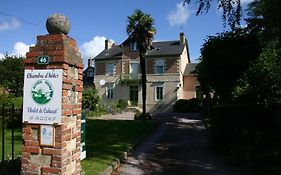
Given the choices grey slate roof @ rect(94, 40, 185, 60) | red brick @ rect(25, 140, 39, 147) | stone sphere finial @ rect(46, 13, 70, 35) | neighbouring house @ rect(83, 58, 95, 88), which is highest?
grey slate roof @ rect(94, 40, 185, 60)

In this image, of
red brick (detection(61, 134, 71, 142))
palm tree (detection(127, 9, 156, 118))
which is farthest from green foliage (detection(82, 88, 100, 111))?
red brick (detection(61, 134, 71, 142))

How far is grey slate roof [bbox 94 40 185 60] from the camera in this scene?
4388 cm

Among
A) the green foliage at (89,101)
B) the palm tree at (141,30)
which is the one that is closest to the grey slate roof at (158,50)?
the green foliage at (89,101)

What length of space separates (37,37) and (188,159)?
23.4 feet

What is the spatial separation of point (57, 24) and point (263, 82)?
493 inches

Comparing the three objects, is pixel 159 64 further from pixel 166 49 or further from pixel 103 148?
pixel 103 148

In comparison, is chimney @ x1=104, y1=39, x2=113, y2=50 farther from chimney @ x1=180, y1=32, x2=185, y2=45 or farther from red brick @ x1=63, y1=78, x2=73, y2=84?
red brick @ x1=63, y1=78, x2=73, y2=84

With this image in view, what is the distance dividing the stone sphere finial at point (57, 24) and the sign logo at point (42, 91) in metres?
0.86

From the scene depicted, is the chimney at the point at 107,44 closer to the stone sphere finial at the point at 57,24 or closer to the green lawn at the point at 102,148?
the green lawn at the point at 102,148

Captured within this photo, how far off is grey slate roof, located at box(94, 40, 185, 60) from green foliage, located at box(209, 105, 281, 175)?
1174 inches

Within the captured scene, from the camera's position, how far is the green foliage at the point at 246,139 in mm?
9781

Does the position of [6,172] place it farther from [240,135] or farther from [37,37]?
[240,135]

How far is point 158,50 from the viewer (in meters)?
45.0

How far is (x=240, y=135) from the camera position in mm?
12125
